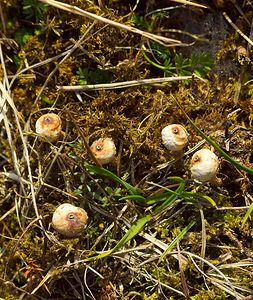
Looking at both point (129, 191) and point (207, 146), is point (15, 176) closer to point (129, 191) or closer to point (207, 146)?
point (129, 191)

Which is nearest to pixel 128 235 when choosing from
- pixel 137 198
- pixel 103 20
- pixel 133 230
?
pixel 133 230

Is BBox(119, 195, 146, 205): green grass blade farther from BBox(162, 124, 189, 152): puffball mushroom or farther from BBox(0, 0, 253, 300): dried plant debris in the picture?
BBox(162, 124, 189, 152): puffball mushroom

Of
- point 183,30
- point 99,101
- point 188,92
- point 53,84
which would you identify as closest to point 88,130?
point 99,101

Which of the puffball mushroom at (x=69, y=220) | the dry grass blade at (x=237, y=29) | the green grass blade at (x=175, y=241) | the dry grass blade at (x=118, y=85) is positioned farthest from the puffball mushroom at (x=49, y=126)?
the dry grass blade at (x=237, y=29)

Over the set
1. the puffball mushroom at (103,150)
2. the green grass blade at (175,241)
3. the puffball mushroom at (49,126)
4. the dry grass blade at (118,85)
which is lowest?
the green grass blade at (175,241)

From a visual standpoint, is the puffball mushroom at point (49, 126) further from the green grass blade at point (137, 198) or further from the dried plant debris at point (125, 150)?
the green grass blade at point (137, 198)

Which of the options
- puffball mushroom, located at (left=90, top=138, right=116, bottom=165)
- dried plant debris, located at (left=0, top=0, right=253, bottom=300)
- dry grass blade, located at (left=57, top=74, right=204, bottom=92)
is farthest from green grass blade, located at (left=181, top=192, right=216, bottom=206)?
dry grass blade, located at (left=57, top=74, right=204, bottom=92)

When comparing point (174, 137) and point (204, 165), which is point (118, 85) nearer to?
point (174, 137)
